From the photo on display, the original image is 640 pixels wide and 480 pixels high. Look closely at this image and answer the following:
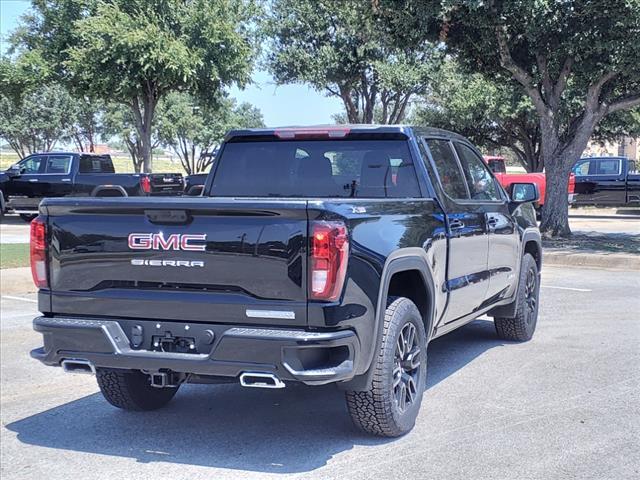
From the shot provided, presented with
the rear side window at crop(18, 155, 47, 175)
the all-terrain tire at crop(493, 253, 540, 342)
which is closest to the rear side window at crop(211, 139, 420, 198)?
the all-terrain tire at crop(493, 253, 540, 342)

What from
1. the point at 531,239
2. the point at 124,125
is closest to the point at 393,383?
the point at 531,239

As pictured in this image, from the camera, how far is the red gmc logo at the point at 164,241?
432 centimetres

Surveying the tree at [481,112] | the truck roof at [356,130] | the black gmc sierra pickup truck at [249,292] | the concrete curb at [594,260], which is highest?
the tree at [481,112]

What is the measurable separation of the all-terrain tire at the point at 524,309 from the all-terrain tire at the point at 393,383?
8.36 feet

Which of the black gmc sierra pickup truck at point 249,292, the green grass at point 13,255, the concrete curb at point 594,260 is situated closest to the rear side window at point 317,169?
the black gmc sierra pickup truck at point 249,292

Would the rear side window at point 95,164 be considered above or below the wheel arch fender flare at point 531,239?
above

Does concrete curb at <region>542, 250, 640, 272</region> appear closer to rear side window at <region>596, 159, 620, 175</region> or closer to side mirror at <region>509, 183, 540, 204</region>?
side mirror at <region>509, 183, 540, 204</region>

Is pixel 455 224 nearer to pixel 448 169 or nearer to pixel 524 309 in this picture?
pixel 448 169

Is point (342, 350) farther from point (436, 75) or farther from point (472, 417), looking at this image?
point (436, 75)

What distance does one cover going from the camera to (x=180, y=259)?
435 cm

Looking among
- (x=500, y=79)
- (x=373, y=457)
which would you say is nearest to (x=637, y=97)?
(x=500, y=79)

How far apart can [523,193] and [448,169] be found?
1.46m

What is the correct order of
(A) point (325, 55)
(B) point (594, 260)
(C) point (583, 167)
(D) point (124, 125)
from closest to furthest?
1. (B) point (594, 260)
2. (C) point (583, 167)
3. (A) point (325, 55)
4. (D) point (124, 125)

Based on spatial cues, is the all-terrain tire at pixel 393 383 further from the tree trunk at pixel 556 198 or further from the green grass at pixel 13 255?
the tree trunk at pixel 556 198
